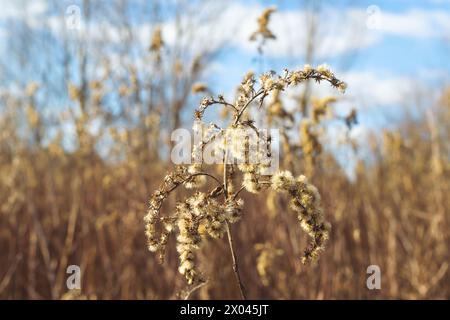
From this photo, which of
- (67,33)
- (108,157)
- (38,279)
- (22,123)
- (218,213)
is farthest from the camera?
(22,123)

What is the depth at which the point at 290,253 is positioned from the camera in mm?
3281

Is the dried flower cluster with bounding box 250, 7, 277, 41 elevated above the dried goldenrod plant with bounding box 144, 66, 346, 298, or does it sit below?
above

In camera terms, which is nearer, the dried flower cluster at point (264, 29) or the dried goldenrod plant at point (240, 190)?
the dried goldenrod plant at point (240, 190)

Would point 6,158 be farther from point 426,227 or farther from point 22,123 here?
point 426,227

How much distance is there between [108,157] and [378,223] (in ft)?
8.59

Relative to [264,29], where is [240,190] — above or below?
below

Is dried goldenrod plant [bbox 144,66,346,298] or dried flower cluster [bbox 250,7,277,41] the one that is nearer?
dried goldenrod plant [bbox 144,66,346,298]

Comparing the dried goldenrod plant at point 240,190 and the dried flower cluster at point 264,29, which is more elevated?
the dried flower cluster at point 264,29
